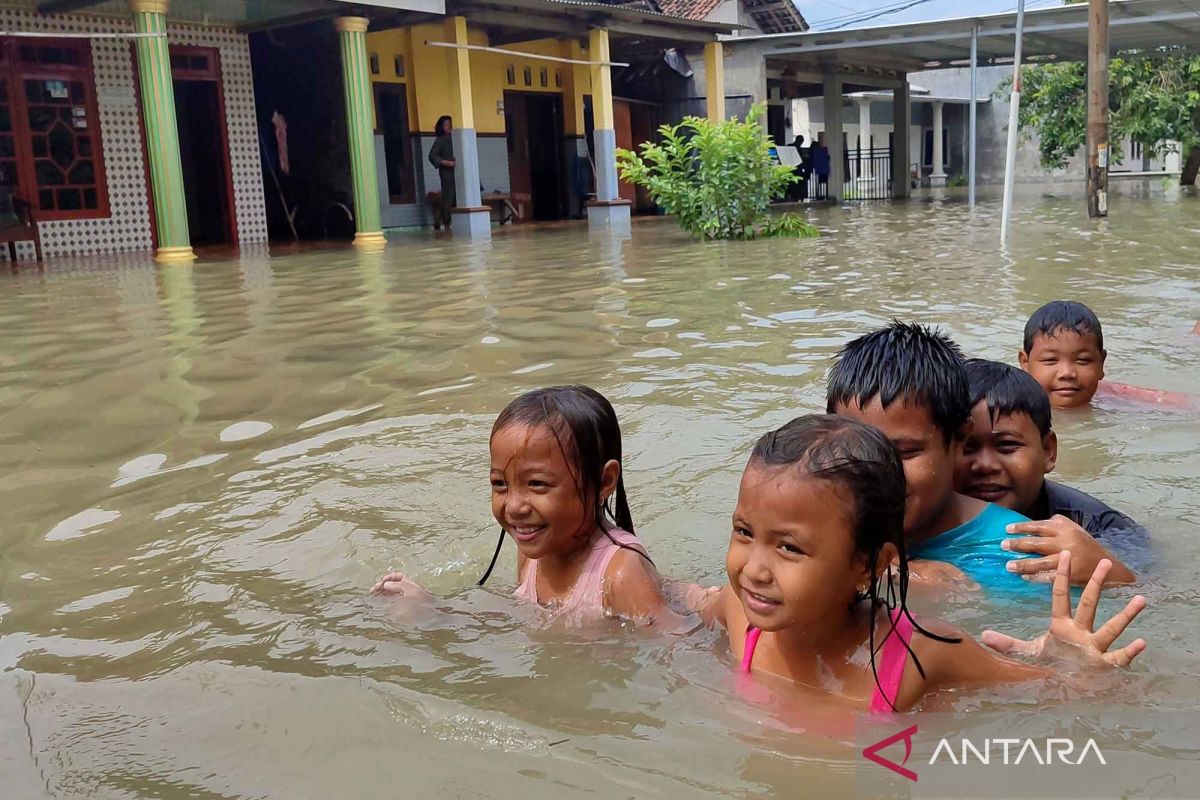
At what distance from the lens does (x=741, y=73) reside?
21.9m

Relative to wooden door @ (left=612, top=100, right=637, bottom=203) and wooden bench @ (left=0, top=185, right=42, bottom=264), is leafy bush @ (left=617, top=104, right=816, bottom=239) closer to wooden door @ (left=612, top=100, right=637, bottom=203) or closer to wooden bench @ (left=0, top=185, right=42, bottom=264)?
wooden bench @ (left=0, top=185, right=42, bottom=264)

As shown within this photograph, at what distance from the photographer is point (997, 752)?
1.97 meters

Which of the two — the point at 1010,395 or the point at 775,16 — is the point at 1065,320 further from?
the point at 775,16

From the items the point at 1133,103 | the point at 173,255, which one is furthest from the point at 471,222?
the point at 1133,103

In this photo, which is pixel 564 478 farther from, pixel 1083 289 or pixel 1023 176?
pixel 1023 176

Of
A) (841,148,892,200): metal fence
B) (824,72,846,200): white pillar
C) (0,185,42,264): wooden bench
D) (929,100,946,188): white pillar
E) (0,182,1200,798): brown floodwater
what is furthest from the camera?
(929,100,946,188): white pillar

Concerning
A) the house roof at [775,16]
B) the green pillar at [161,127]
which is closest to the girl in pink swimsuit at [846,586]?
the green pillar at [161,127]

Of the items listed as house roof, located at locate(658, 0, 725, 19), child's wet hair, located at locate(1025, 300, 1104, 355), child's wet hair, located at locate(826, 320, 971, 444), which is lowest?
child's wet hair, located at locate(1025, 300, 1104, 355)

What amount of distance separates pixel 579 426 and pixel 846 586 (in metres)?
0.85

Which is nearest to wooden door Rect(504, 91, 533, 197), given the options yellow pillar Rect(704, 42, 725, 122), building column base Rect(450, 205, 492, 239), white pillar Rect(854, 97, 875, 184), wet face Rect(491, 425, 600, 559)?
yellow pillar Rect(704, 42, 725, 122)

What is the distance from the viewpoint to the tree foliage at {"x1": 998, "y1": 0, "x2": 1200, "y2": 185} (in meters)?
23.2

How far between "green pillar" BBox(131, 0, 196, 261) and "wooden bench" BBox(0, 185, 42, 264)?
1.85m

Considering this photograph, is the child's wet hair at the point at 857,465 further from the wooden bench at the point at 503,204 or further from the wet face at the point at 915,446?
the wooden bench at the point at 503,204

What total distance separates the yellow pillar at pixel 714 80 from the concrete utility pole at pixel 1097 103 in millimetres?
7018
